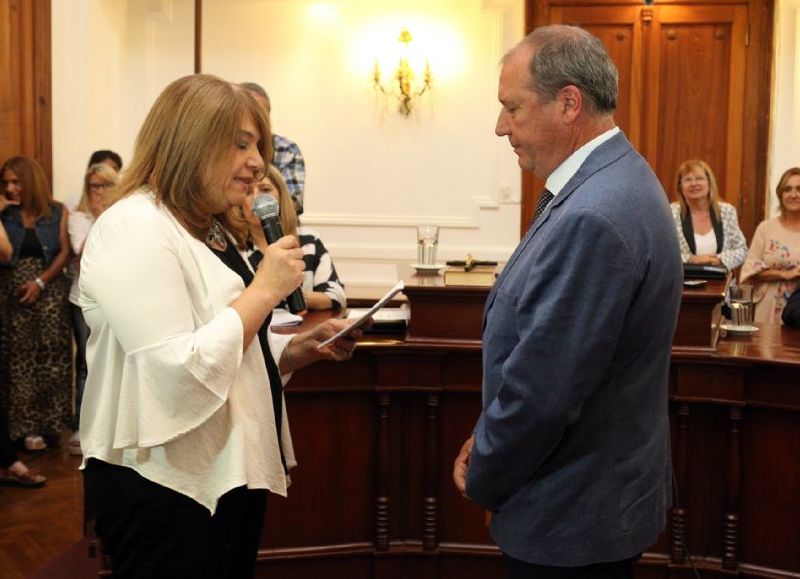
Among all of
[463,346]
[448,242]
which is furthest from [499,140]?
[463,346]

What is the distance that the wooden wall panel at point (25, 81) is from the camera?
18.7 feet

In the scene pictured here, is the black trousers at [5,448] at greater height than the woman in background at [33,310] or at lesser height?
lesser

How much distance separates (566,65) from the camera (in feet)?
5.70

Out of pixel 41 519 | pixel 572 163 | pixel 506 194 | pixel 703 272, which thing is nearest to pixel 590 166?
pixel 572 163

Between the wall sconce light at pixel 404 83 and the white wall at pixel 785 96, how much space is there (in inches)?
94.8

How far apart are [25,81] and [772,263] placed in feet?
14.7

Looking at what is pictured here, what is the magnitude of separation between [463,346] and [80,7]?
439cm

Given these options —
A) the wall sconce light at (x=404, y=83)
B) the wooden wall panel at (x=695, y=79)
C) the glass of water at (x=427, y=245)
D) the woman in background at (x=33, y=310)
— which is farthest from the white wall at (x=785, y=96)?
the woman in background at (x=33, y=310)

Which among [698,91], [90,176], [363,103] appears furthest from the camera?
[363,103]

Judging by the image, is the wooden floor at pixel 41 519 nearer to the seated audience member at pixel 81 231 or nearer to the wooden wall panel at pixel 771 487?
the seated audience member at pixel 81 231

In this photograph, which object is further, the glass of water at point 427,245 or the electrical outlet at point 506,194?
the electrical outlet at point 506,194

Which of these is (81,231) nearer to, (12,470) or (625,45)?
(12,470)

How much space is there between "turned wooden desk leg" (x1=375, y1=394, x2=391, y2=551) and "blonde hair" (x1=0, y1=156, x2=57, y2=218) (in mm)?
2903

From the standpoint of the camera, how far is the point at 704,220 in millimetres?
5840
